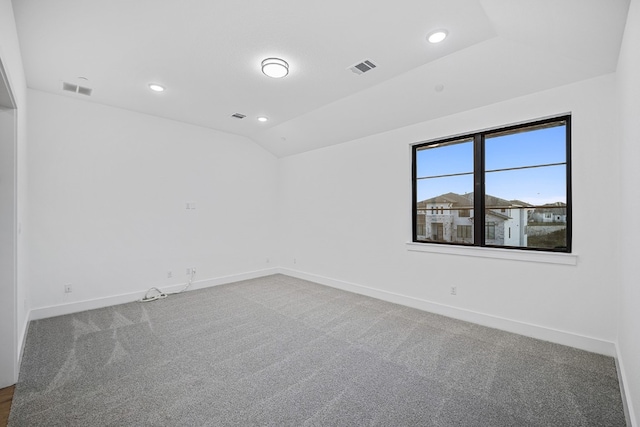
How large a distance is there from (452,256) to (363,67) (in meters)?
2.60

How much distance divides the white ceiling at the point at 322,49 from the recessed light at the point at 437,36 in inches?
2.0

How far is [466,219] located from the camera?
3.77m

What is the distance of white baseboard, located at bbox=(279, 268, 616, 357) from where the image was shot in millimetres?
2705

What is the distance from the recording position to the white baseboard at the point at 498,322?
271 centimetres

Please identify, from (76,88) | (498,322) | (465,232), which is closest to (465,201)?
(465,232)

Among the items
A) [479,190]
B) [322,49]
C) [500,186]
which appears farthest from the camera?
[479,190]

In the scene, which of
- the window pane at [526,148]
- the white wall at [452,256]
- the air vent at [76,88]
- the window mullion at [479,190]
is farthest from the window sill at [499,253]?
the air vent at [76,88]

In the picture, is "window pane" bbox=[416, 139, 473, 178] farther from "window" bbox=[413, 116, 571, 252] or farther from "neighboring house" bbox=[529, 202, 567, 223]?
"neighboring house" bbox=[529, 202, 567, 223]

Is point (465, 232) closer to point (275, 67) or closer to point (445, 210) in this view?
point (445, 210)

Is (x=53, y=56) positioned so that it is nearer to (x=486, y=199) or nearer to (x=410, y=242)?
(x=410, y=242)

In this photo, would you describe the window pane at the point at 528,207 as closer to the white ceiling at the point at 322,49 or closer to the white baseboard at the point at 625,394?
the white ceiling at the point at 322,49

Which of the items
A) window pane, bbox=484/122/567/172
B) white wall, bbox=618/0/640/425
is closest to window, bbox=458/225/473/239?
window pane, bbox=484/122/567/172

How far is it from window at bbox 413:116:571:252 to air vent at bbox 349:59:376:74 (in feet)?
5.08

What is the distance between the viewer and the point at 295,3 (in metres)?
2.13
